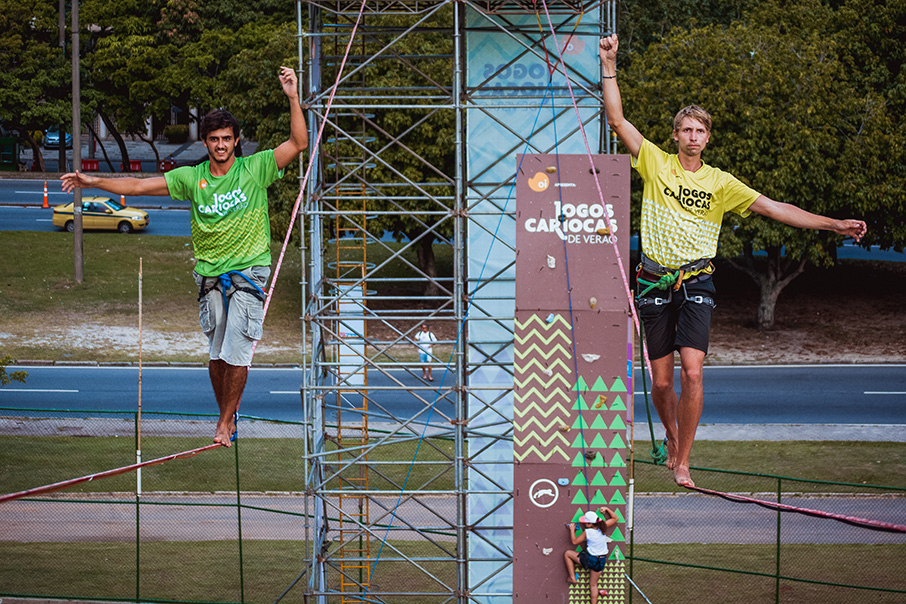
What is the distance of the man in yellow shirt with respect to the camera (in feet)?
28.7

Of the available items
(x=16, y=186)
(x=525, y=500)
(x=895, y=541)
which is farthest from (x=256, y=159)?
(x=16, y=186)

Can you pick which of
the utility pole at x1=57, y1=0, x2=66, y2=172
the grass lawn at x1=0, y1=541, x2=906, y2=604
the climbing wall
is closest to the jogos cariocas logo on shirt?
the climbing wall

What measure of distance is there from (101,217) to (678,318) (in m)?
32.9

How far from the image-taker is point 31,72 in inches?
1737

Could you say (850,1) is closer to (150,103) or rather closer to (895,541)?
(895,541)

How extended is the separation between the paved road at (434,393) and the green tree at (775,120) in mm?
3302

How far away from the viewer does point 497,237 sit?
12703 mm

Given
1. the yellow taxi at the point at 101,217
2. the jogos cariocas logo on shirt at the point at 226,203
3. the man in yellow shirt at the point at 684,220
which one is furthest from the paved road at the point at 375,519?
the yellow taxi at the point at 101,217

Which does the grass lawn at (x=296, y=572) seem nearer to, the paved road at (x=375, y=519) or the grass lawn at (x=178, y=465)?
the paved road at (x=375, y=519)

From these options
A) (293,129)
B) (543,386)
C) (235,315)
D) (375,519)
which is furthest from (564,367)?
(375,519)

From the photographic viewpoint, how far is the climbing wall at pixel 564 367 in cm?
974

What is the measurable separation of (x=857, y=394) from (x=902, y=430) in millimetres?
2775

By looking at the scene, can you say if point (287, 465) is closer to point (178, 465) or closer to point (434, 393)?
point (178, 465)

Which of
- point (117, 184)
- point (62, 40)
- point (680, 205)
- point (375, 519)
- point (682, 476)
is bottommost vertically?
point (375, 519)
